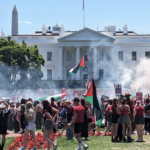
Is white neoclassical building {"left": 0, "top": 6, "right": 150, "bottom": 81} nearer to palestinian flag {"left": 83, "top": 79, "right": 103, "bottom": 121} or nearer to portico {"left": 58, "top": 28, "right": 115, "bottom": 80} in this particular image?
portico {"left": 58, "top": 28, "right": 115, "bottom": 80}

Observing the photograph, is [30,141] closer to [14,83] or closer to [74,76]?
[14,83]

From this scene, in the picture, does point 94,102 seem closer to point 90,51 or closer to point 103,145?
point 103,145

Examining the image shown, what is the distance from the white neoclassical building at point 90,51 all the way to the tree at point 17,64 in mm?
12226

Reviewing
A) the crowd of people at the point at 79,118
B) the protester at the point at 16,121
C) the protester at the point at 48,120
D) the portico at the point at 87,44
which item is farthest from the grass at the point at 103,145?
the portico at the point at 87,44

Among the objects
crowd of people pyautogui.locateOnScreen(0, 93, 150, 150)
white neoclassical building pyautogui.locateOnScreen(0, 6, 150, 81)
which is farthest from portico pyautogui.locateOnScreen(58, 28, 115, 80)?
crowd of people pyautogui.locateOnScreen(0, 93, 150, 150)

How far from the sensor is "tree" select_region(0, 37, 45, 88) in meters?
40.7

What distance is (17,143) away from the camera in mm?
10828

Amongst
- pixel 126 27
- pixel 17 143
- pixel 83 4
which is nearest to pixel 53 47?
pixel 83 4

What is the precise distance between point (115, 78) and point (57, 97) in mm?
41766

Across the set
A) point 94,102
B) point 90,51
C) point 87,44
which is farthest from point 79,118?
point 90,51

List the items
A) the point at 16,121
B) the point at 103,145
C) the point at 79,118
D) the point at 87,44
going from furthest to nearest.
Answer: the point at 87,44 → the point at 16,121 → the point at 103,145 → the point at 79,118

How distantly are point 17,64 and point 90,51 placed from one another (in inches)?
761

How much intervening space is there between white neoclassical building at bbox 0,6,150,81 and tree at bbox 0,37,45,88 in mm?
12226

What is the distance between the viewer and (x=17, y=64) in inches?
1634
